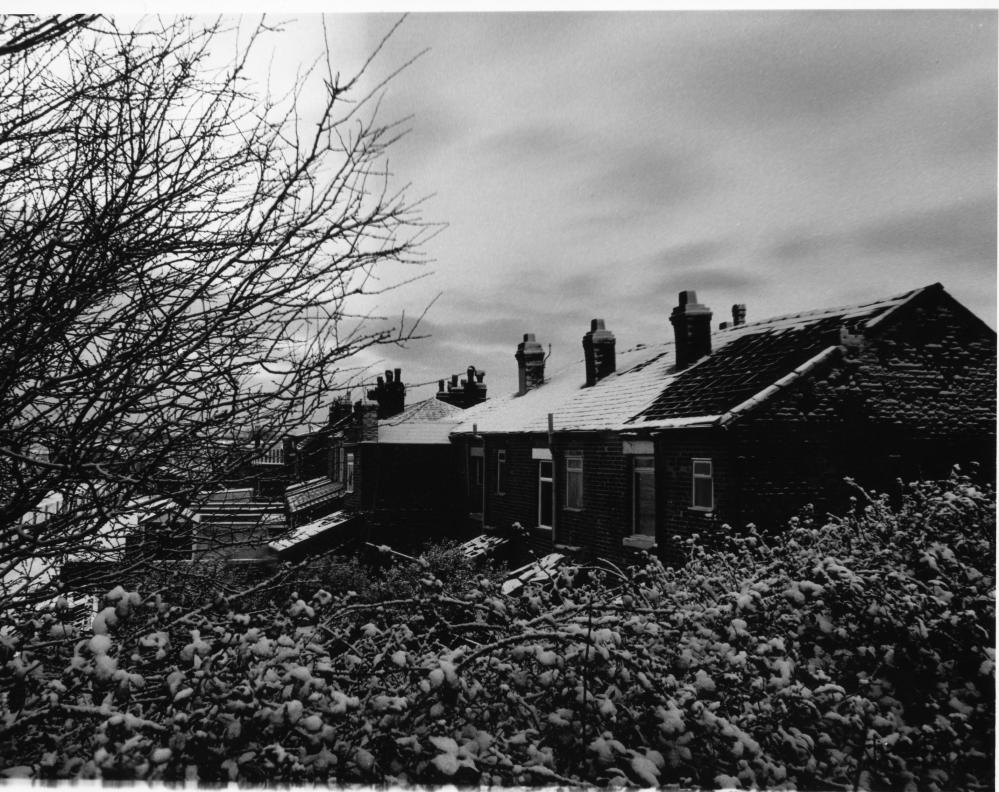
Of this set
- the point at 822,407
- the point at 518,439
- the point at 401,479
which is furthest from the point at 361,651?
the point at 401,479

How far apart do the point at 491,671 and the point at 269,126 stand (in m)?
3.53

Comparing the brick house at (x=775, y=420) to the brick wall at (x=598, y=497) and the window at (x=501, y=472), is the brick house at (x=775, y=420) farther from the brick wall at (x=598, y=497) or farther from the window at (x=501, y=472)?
the window at (x=501, y=472)

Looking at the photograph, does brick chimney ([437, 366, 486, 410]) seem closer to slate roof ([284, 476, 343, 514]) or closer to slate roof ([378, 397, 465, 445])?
slate roof ([378, 397, 465, 445])

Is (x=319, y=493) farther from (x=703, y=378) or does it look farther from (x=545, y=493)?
(x=703, y=378)

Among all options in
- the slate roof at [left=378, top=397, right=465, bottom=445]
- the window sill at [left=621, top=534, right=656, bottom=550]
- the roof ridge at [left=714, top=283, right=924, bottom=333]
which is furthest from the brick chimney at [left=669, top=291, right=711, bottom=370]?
the slate roof at [left=378, top=397, right=465, bottom=445]

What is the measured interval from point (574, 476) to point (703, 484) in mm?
3416

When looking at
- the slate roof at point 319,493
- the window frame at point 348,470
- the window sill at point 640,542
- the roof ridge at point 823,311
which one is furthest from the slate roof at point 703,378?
the slate roof at point 319,493

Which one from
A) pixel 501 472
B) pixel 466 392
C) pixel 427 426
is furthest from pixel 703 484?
pixel 466 392

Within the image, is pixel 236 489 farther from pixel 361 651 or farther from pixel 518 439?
pixel 518 439

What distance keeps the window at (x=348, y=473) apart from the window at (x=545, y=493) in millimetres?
9901

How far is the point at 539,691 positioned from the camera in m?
3.21

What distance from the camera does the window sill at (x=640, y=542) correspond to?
1048 cm

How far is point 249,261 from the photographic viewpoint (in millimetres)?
3646

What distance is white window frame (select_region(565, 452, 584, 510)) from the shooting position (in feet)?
40.7
